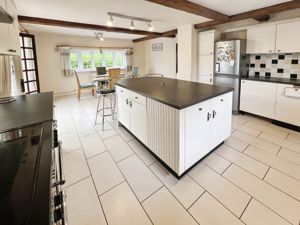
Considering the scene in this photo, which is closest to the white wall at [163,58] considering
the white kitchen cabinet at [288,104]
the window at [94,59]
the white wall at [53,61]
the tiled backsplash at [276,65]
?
the window at [94,59]

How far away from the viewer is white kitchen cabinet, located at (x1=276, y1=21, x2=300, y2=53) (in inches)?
115

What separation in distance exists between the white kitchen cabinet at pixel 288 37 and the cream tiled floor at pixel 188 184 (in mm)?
1530

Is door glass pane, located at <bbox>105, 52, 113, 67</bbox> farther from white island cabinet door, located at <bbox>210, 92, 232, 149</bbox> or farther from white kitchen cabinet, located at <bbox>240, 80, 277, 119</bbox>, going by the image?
white island cabinet door, located at <bbox>210, 92, 232, 149</bbox>

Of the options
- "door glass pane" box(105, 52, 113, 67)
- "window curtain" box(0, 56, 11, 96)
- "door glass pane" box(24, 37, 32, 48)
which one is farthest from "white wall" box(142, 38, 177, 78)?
"window curtain" box(0, 56, 11, 96)

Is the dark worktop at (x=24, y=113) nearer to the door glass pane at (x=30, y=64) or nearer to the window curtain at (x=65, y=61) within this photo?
the door glass pane at (x=30, y=64)

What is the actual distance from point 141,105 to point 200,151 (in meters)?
0.96

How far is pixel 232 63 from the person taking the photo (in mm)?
3668

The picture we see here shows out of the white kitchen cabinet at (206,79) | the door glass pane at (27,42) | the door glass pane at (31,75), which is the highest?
the door glass pane at (27,42)

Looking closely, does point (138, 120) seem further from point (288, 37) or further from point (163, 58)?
point (163, 58)

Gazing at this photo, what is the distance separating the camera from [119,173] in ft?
6.60

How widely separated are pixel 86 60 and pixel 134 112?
5423mm

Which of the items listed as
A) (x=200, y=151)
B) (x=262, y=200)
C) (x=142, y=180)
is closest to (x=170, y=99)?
(x=200, y=151)

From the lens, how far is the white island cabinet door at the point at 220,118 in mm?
2164

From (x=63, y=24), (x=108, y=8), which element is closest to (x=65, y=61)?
(x=63, y=24)
